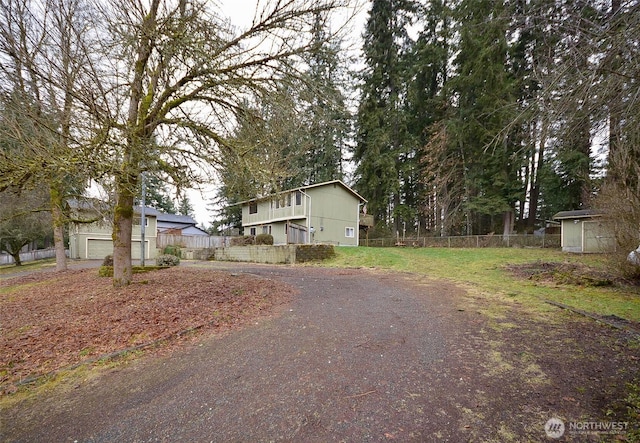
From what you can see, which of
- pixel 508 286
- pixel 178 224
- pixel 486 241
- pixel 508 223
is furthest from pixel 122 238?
pixel 178 224

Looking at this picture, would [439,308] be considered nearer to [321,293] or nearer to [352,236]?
[321,293]

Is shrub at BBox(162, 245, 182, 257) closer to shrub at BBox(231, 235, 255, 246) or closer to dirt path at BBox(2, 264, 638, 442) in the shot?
shrub at BBox(231, 235, 255, 246)

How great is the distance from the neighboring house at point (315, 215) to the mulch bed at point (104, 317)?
11856 millimetres

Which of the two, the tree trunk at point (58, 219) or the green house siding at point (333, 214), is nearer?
the tree trunk at point (58, 219)

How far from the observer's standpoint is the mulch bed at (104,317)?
320 cm

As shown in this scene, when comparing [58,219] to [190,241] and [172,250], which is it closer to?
[172,250]

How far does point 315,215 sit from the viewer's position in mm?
Answer: 21078

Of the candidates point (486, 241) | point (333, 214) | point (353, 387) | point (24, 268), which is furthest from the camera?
point (333, 214)

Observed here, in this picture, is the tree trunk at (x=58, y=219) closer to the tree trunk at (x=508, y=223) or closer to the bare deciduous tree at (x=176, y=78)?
the bare deciduous tree at (x=176, y=78)

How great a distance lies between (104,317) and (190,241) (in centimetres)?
2047

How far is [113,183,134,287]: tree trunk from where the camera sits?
6.13 meters

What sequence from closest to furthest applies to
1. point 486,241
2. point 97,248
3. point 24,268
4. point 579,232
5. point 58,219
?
1. point 58,219
2. point 579,232
3. point 24,268
4. point 486,241
5. point 97,248

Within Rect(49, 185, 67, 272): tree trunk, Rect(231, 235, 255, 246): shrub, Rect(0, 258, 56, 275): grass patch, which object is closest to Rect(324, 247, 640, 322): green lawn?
Rect(231, 235, 255, 246): shrub

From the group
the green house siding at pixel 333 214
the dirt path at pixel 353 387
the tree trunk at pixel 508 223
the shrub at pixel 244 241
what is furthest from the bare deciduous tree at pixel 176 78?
the tree trunk at pixel 508 223
